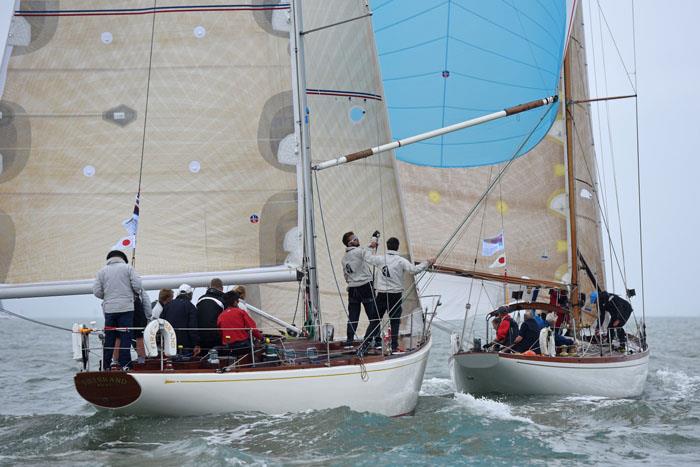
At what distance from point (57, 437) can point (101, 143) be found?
3850mm

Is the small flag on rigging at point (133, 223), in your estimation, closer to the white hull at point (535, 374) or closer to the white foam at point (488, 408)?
the white foam at point (488, 408)

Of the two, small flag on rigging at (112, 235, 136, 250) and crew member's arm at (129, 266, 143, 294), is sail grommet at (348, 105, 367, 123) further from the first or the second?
crew member's arm at (129, 266, 143, 294)

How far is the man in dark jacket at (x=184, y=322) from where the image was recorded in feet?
35.7

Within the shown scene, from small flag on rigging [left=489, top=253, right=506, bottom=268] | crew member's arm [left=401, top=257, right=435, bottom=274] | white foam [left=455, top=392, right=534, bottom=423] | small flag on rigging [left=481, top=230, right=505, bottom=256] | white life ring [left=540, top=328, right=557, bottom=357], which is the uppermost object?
small flag on rigging [left=481, top=230, right=505, bottom=256]

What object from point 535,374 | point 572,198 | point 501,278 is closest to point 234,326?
point 535,374

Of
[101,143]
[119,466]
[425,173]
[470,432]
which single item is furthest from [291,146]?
[425,173]

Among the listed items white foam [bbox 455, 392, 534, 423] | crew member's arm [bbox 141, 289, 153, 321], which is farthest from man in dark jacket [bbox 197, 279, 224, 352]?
white foam [bbox 455, 392, 534, 423]

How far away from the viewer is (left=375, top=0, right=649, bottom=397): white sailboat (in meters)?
18.2

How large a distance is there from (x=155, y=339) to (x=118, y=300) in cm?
86

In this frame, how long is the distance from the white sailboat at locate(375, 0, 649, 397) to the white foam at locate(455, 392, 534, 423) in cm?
370

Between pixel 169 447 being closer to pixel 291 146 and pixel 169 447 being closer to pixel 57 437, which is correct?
pixel 57 437

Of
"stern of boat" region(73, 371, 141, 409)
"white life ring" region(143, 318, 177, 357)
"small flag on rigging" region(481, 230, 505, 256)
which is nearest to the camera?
"stern of boat" region(73, 371, 141, 409)

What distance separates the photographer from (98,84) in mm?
12508

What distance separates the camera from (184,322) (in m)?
10.9
